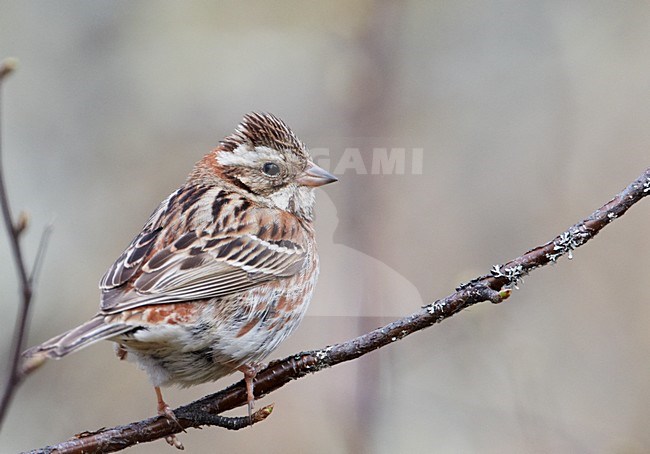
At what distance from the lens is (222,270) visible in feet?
14.1

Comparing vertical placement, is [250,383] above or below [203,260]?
below

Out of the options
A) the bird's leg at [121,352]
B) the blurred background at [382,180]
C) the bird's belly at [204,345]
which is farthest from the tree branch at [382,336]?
the blurred background at [382,180]

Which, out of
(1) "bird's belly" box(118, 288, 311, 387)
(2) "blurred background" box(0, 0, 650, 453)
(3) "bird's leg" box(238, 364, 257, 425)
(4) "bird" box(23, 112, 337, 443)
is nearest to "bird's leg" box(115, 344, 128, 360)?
(4) "bird" box(23, 112, 337, 443)

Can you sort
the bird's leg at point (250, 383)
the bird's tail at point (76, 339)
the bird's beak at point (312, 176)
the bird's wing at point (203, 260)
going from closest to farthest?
the bird's tail at point (76, 339) < the bird's leg at point (250, 383) < the bird's wing at point (203, 260) < the bird's beak at point (312, 176)

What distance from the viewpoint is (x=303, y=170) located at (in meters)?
4.97

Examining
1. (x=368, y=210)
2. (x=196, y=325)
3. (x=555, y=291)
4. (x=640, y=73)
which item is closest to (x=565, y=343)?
(x=555, y=291)

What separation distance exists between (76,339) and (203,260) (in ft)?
4.25

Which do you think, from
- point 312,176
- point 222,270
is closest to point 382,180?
point 312,176

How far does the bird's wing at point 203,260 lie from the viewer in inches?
155

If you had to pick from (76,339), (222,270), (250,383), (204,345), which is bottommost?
(76,339)

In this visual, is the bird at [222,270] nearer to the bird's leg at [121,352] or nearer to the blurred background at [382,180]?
the bird's leg at [121,352]

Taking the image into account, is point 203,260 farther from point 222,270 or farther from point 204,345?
point 204,345

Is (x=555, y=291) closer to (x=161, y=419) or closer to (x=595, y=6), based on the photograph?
(x=595, y=6)

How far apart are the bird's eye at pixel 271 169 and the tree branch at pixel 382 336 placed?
4.64 feet
